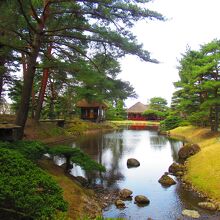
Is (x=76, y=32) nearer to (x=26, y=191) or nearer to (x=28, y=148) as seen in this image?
(x=28, y=148)

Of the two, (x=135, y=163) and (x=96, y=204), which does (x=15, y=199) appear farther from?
(x=135, y=163)

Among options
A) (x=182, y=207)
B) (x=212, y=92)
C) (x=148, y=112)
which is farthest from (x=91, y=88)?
(x=148, y=112)

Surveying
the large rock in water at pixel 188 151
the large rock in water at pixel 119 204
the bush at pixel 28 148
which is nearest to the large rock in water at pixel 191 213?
the large rock in water at pixel 119 204

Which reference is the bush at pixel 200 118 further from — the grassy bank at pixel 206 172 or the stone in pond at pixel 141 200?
the stone in pond at pixel 141 200

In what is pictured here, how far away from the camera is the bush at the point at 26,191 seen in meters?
5.84

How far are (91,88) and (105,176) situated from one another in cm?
Answer: 452

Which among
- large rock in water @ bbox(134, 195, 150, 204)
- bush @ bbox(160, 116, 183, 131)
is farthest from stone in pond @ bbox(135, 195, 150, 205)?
bush @ bbox(160, 116, 183, 131)

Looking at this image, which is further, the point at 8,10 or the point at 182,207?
the point at 8,10

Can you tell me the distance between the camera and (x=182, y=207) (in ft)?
33.6

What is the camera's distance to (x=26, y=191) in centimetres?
605

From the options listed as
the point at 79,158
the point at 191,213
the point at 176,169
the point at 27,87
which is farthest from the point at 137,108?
the point at 191,213

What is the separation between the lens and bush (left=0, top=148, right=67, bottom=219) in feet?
19.2

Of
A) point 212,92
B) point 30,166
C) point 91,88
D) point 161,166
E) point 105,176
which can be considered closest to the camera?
point 30,166

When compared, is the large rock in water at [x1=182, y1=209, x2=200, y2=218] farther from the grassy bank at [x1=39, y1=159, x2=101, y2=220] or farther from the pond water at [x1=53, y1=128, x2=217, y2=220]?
the grassy bank at [x1=39, y1=159, x2=101, y2=220]
